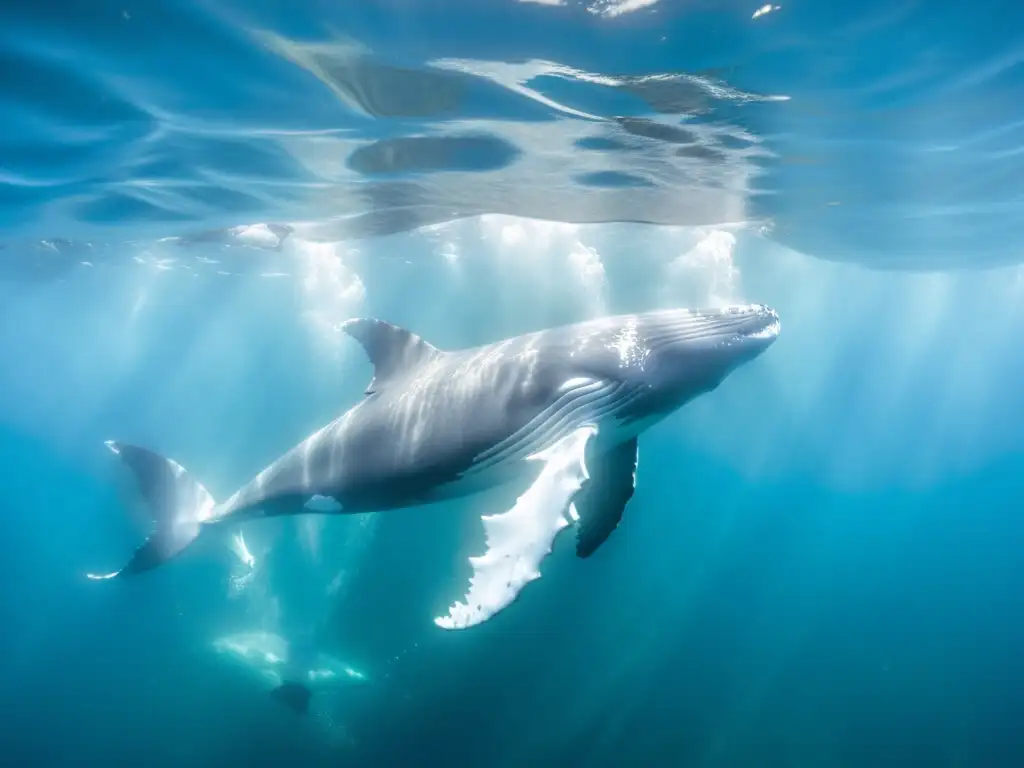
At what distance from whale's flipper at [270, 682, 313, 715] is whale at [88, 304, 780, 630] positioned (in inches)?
489

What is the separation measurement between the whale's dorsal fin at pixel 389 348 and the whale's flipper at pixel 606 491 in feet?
8.19

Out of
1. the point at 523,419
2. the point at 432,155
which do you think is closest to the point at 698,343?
the point at 523,419

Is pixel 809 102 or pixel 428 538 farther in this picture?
pixel 428 538

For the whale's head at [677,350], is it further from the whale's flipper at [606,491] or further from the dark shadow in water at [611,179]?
the dark shadow in water at [611,179]

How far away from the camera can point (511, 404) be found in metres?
6.27

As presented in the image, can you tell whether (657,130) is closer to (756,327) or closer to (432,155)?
(432,155)

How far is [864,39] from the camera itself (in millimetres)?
9609

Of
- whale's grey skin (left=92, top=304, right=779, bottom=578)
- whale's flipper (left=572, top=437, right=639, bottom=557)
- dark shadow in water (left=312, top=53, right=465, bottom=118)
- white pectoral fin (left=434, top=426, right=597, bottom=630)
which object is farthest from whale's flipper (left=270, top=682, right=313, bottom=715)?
white pectoral fin (left=434, top=426, right=597, bottom=630)

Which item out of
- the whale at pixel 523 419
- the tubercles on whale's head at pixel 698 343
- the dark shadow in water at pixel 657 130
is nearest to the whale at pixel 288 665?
the whale at pixel 523 419

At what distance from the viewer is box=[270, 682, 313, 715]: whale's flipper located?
17.8 meters

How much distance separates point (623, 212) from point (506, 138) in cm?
812

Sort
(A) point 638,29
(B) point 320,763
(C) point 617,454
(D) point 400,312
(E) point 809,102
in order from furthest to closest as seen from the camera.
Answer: (D) point 400,312, (B) point 320,763, (E) point 809,102, (A) point 638,29, (C) point 617,454

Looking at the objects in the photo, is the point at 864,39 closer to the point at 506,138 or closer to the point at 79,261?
the point at 506,138

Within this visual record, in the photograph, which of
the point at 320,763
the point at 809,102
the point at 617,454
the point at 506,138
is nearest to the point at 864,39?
the point at 809,102
